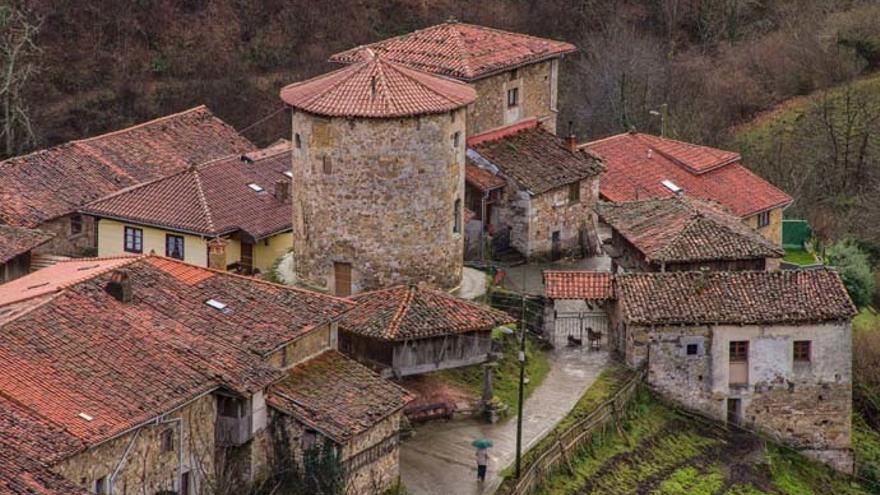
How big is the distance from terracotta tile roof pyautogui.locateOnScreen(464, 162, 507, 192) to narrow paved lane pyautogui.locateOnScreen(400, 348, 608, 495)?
730 centimetres

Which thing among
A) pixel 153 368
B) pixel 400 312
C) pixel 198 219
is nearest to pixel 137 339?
pixel 153 368

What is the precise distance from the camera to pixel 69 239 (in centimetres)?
7081

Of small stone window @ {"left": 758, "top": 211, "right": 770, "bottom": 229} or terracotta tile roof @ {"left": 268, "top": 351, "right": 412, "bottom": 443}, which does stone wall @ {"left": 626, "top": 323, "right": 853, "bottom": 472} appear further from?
small stone window @ {"left": 758, "top": 211, "right": 770, "bottom": 229}

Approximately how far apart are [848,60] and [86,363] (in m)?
55.8

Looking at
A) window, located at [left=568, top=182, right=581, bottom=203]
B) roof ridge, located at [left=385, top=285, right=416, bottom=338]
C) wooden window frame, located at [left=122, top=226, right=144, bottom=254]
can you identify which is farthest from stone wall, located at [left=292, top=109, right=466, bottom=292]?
window, located at [left=568, top=182, right=581, bottom=203]

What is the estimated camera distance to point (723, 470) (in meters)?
61.2

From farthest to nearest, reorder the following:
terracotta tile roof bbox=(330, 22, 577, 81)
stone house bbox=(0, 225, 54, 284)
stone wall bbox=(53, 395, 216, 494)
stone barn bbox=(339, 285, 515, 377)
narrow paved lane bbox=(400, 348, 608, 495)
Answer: terracotta tile roof bbox=(330, 22, 577, 81), stone house bbox=(0, 225, 54, 284), stone barn bbox=(339, 285, 515, 377), narrow paved lane bbox=(400, 348, 608, 495), stone wall bbox=(53, 395, 216, 494)

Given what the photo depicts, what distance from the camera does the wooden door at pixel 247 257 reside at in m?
68.3

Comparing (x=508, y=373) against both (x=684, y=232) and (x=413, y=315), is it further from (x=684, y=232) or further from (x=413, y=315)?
(x=684, y=232)

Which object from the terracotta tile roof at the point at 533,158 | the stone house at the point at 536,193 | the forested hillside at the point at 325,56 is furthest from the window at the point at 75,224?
the forested hillside at the point at 325,56

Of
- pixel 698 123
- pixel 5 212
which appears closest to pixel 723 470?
pixel 5 212

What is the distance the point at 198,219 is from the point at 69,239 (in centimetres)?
569

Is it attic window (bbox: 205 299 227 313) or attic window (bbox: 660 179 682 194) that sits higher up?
attic window (bbox: 205 299 227 313)

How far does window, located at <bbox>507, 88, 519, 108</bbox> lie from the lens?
242ft
